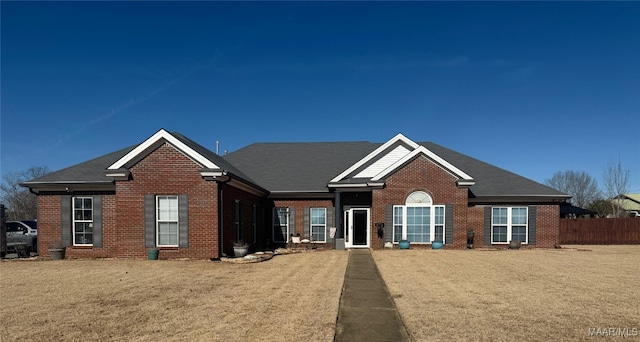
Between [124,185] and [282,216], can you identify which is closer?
[124,185]

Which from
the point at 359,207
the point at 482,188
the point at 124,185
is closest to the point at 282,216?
the point at 359,207

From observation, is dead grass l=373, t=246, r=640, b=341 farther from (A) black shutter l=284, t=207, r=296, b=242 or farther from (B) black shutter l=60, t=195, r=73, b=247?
(B) black shutter l=60, t=195, r=73, b=247

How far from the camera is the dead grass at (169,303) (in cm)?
644

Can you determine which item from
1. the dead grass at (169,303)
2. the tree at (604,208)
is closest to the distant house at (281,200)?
the dead grass at (169,303)

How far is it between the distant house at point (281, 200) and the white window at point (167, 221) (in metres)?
0.04

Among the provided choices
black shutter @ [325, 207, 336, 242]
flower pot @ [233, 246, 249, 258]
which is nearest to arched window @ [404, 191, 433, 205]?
black shutter @ [325, 207, 336, 242]

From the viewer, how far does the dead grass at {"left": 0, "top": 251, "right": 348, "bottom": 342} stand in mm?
6438

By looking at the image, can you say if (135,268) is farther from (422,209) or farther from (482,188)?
(482,188)

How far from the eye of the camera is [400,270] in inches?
533

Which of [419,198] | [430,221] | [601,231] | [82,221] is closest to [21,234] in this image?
[82,221]

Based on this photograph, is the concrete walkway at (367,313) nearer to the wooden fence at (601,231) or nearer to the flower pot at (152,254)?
the flower pot at (152,254)

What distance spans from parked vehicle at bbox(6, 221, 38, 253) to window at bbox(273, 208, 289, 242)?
1259 cm

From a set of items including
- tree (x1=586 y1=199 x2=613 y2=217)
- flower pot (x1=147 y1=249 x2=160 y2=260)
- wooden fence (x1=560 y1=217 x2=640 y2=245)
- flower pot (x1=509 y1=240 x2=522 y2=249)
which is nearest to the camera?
flower pot (x1=147 y1=249 x2=160 y2=260)

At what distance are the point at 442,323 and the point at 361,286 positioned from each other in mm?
3814
